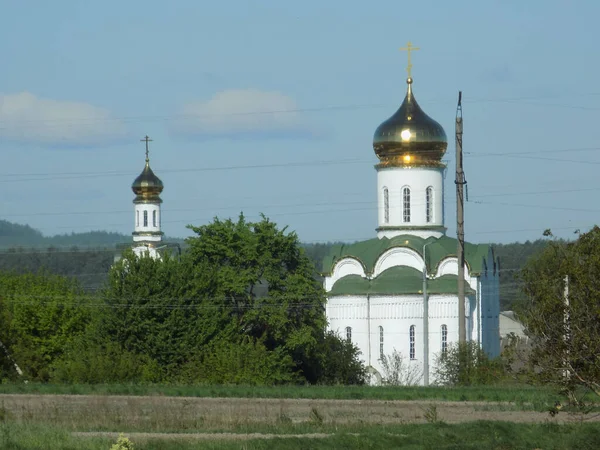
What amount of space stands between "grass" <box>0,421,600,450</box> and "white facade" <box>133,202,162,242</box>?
60261 millimetres

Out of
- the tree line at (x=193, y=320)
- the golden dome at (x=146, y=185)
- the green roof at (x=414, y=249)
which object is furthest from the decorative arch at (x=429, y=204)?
the golden dome at (x=146, y=185)

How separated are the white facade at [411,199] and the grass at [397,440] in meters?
32.2

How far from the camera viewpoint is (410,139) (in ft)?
169

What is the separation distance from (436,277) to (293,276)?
720cm

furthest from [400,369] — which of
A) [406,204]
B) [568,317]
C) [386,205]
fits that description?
[568,317]

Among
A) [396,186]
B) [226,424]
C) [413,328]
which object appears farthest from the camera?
[396,186]

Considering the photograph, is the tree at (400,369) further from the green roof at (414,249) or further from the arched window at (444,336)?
the green roof at (414,249)

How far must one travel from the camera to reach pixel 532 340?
17750 millimetres

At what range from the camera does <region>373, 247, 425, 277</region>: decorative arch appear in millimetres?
50344

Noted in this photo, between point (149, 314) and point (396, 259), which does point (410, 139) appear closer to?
point (396, 259)

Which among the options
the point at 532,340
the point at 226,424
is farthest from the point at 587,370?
the point at 226,424

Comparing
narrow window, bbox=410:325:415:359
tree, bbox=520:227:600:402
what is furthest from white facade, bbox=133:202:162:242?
tree, bbox=520:227:600:402

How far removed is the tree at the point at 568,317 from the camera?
16594 millimetres

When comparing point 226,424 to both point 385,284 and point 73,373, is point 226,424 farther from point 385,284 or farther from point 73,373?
point 385,284
